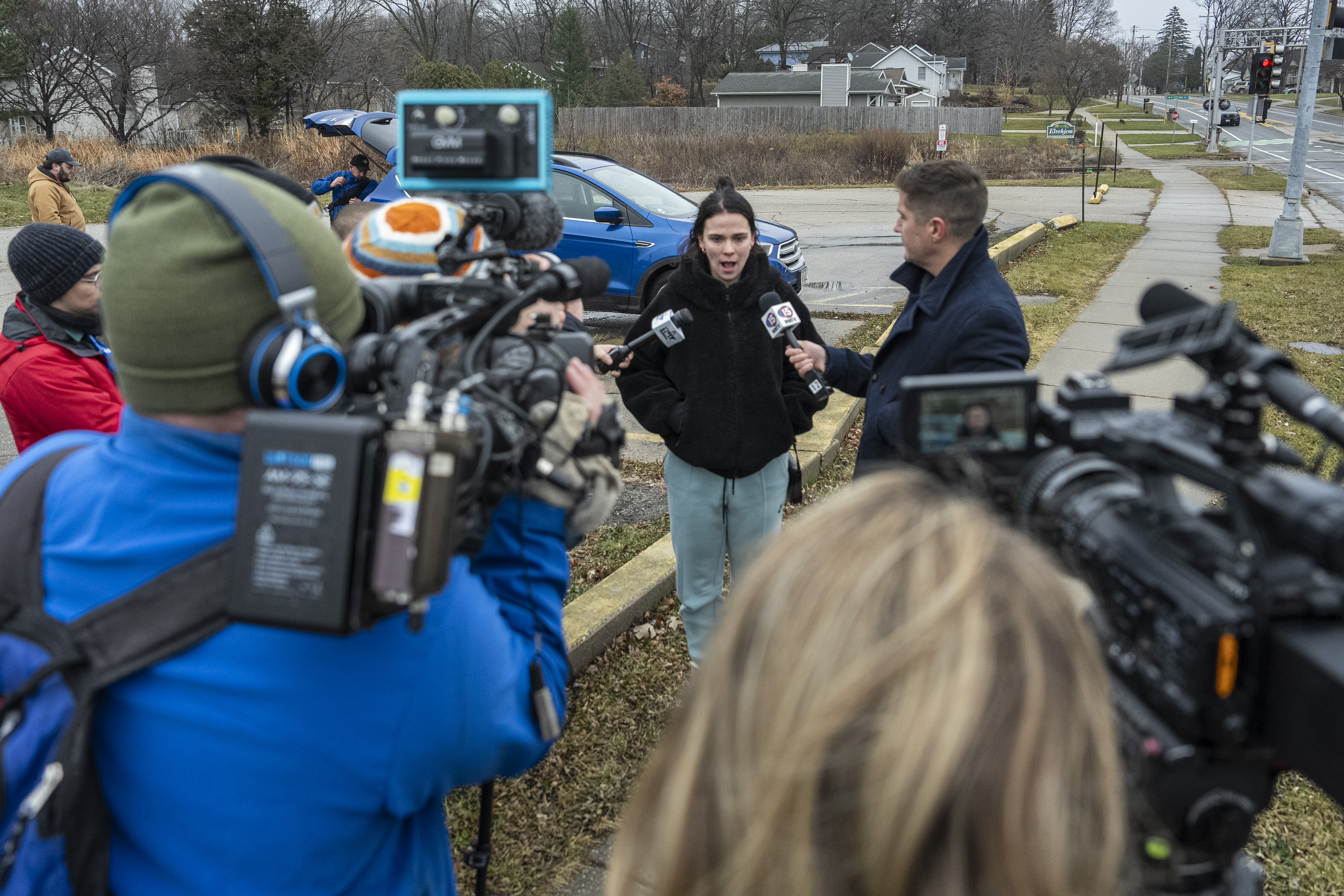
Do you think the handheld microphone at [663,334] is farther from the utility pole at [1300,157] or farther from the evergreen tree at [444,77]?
the evergreen tree at [444,77]

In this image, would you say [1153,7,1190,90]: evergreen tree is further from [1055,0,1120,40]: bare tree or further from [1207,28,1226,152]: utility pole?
[1207,28,1226,152]: utility pole

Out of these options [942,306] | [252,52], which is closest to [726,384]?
[942,306]

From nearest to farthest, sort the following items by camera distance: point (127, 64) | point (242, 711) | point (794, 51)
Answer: point (242, 711) < point (127, 64) < point (794, 51)

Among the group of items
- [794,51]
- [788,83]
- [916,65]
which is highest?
[794,51]

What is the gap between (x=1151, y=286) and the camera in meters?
1.45

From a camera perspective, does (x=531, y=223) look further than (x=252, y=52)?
No

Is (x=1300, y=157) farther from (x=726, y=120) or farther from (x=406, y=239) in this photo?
(x=726, y=120)

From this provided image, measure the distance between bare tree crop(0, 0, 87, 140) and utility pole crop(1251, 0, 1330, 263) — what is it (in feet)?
116

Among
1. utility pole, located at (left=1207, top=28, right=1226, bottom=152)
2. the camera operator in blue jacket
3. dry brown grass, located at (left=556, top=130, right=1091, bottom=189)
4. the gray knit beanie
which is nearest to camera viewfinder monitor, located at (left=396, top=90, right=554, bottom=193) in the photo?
the camera operator in blue jacket

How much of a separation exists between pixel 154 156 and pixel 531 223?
29.3 m

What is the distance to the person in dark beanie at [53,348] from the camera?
10.7 ft

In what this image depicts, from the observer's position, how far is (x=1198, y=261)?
14.1 m

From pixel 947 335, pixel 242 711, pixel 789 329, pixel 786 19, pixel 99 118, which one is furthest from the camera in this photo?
pixel 786 19

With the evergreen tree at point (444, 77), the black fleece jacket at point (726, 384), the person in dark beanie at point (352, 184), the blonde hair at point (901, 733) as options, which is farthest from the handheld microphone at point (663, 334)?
the evergreen tree at point (444, 77)
